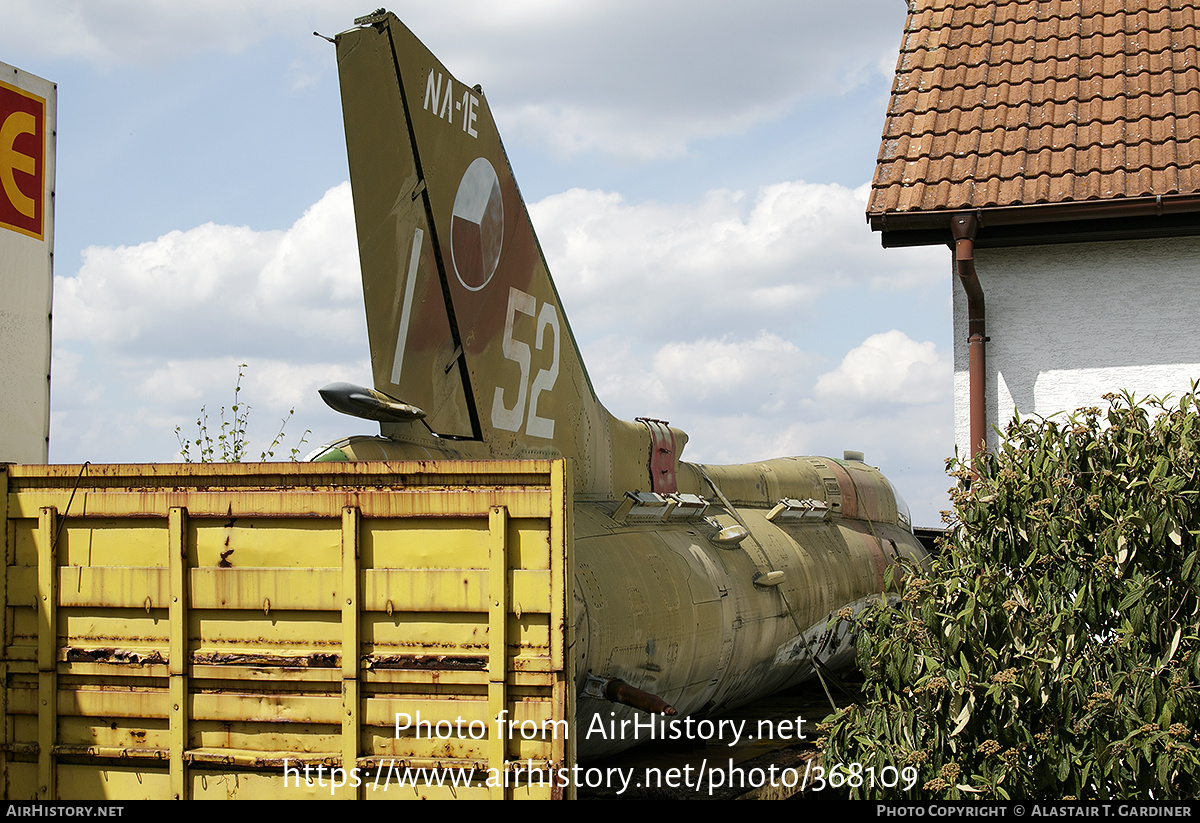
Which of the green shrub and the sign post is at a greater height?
the sign post

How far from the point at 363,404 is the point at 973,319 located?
5343mm

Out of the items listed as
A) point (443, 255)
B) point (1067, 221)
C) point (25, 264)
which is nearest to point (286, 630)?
point (443, 255)

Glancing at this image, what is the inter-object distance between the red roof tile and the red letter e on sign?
6.20m

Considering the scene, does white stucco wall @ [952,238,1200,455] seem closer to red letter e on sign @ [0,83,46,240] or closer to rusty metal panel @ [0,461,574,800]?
rusty metal panel @ [0,461,574,800]

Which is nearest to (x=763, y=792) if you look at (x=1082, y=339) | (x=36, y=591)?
(x=36, y=591)

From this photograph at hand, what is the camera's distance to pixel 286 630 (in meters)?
4.76

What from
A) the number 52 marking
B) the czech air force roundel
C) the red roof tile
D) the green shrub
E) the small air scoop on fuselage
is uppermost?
the red roof tile

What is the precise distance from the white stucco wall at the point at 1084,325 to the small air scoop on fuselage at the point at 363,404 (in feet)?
16.3

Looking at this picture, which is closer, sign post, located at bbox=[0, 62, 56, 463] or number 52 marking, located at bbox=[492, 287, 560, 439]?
sign post, located at bbox=[0, 62, 56, 463]

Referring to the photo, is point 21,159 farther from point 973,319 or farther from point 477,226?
point 973,319

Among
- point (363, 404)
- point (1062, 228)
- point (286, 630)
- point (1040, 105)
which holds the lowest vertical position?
point (286, 630)

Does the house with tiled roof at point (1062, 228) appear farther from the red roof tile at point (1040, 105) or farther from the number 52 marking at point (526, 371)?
the number 52 marking at point (526, 371)

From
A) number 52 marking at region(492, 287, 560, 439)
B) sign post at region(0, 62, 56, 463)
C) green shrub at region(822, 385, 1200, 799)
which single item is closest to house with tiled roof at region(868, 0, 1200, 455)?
green shrub at region(822, 385, 1200, 799)

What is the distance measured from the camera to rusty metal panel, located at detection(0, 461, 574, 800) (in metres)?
4.56
